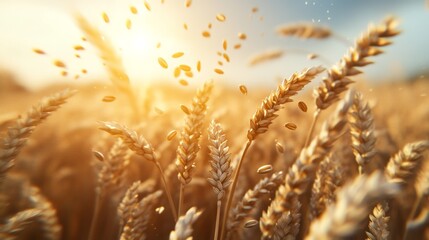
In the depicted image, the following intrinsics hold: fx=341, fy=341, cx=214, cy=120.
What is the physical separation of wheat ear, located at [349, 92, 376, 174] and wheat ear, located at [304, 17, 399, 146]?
0.13 m

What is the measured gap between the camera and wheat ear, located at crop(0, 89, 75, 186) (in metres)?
1.03

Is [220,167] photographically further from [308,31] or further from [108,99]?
[308,31]

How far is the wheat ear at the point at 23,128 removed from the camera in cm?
103

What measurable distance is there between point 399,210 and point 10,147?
1.94 metres

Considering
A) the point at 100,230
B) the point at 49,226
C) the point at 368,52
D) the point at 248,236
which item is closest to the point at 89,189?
the point at 100,230

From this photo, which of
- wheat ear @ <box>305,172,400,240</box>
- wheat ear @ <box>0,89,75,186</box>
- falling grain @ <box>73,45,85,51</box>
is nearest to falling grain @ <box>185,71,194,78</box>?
falling grain @ <box>73,45,85,51</box>

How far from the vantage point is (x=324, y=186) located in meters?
1.25

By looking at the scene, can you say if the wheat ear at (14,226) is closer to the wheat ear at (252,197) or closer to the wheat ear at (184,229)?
the wheat ear at (184,229)

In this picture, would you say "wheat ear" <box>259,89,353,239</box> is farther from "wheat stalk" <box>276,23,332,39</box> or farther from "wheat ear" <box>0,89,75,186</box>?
"wheat stalk" <box>276,23,332,39</box>

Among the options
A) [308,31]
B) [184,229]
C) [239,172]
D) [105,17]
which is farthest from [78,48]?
[308,31]

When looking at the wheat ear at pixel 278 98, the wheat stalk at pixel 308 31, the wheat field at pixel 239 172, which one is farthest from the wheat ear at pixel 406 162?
the wheat stalk at pixel 308 31

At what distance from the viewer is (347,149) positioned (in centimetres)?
196

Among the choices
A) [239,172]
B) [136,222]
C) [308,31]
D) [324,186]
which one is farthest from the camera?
[308,31]

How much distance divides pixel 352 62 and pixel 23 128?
98 centimetres
